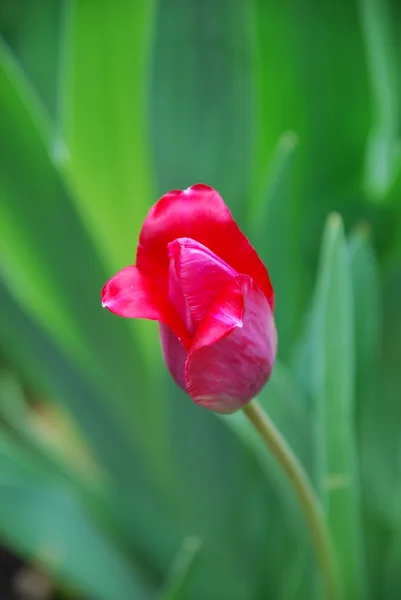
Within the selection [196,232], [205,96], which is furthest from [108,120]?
[196,232]

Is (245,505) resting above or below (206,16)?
below

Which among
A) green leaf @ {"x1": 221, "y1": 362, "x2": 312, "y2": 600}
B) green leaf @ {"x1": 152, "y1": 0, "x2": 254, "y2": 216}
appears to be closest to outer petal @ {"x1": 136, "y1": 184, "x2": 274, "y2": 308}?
green leaf @ {"x1": 221, "y1": 362, "x2": 312, "y2": 600}

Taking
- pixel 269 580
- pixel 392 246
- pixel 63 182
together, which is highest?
pixel 63 182

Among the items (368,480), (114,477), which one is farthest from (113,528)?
(368,480)

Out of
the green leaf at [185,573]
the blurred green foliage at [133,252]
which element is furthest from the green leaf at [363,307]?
the green leaf at [185,573]

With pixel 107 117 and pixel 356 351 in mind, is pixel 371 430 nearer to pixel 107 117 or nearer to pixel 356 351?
pixel 356 351

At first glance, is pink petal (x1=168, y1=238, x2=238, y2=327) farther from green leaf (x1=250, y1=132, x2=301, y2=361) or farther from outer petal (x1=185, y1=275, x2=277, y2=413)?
green leaf (x1=250, y1=132, x2=301, y2=361)

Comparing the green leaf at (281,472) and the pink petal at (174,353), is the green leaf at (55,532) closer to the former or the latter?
the green leaf at (281,472)
